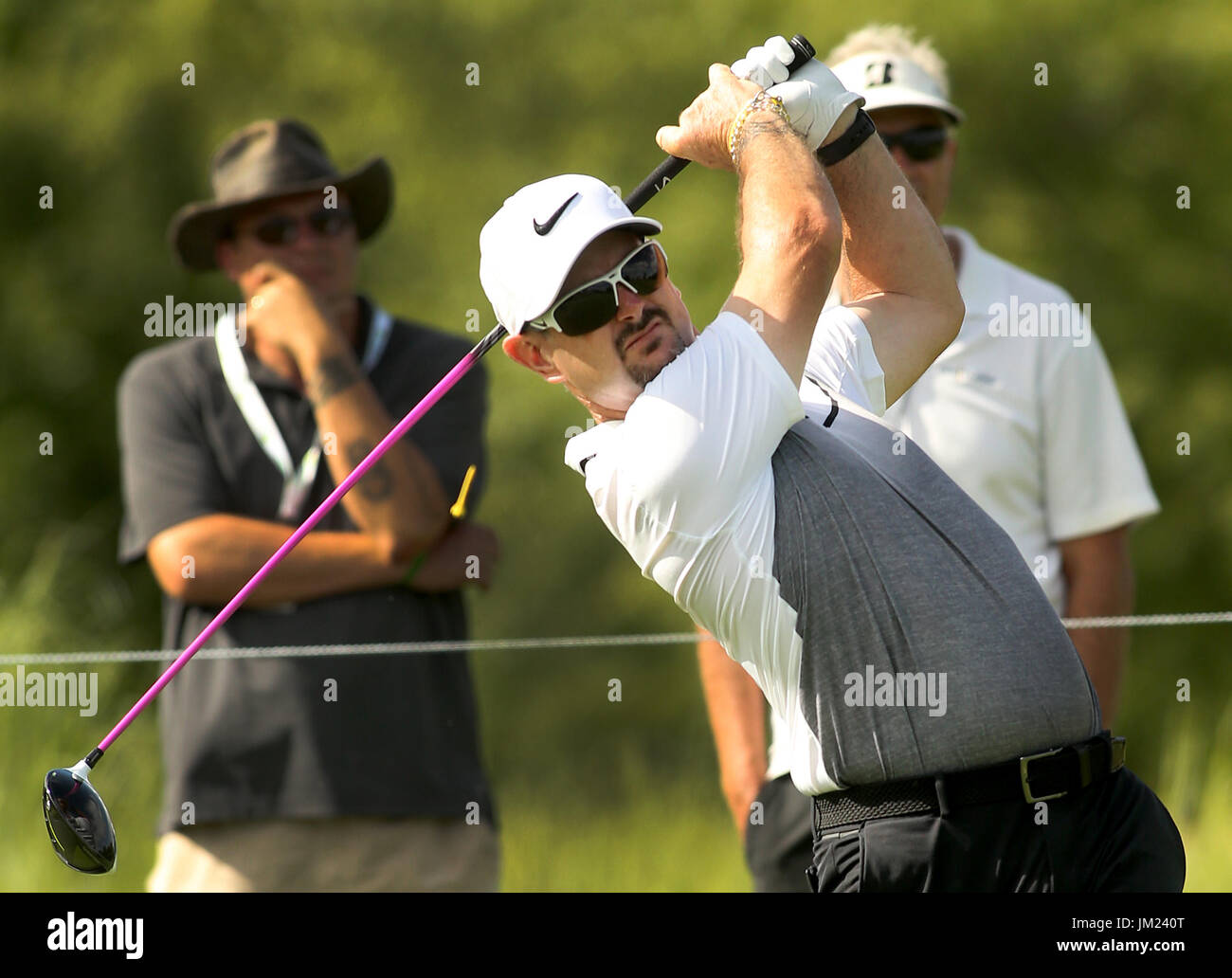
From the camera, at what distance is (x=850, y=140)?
2.72 m

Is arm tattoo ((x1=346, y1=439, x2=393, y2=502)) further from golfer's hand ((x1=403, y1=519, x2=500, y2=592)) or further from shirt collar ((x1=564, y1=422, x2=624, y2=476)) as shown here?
shirt collar ((x1=564, y1=422, x2=624, y2=476))

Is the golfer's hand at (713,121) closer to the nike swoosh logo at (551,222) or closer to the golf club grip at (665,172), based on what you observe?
the golf club grip at (665,172)

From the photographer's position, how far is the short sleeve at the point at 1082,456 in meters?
3.82

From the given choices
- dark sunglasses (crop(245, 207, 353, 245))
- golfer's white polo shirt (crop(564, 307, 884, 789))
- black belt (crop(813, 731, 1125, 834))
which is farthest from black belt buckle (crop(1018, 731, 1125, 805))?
dark sunglasses (crop(245, 207, 353, 245))

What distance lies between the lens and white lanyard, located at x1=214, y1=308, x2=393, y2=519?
161 inches

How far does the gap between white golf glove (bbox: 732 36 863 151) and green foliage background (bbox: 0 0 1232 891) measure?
Result: 4032mm

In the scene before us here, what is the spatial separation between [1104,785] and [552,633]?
6.28 m

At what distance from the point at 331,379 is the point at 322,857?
3.68 feet

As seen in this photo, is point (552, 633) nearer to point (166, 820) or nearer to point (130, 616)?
point (130, 616)

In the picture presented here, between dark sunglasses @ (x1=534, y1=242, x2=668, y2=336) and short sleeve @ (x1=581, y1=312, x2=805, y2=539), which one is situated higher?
dark sunglasses @ (x1=534, y1=242, x2=668, y2=336)

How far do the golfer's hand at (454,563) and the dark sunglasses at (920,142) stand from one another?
1.36 m

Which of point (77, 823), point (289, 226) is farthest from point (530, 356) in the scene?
point (289, 226)

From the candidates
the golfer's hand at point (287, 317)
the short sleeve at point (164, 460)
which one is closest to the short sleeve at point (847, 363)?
the golfer's hand at point (287, 317)

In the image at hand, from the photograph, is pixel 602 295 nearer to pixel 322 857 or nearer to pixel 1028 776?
pixel 1028 776
